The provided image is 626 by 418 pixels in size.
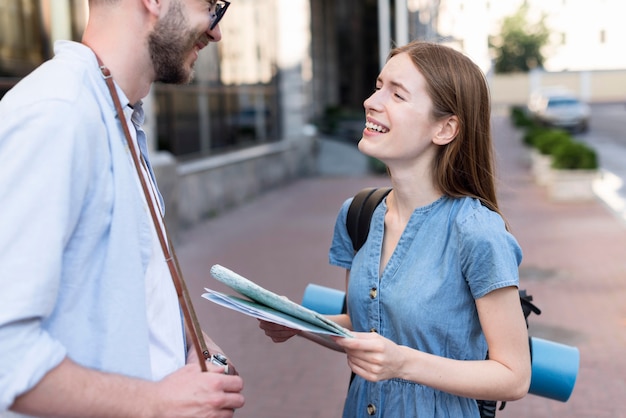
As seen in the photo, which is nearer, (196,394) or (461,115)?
(196,394)

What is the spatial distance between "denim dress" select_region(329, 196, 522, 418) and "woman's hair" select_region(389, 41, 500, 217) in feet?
0.22

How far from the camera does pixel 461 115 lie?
83.0 inches

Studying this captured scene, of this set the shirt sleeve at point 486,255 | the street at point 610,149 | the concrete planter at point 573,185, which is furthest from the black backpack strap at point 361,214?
the concrete planter at point 573,185

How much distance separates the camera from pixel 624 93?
63.8 m

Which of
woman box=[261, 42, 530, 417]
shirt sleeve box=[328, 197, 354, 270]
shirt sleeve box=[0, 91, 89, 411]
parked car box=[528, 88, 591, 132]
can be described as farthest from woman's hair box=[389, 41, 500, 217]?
parked car box=[528, 88, 591, 132]

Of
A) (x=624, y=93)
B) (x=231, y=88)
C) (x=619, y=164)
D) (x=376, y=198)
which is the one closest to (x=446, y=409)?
(x=376, y=198)

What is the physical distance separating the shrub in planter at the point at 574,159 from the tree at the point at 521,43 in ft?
170

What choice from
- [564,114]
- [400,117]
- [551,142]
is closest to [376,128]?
[400,117]

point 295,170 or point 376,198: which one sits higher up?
point 376,198

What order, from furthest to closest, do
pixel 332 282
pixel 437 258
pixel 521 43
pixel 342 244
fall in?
pixel 521 43
pixel 332 282
pixel 342 244
pixel 437 258

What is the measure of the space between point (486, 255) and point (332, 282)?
20.4ft

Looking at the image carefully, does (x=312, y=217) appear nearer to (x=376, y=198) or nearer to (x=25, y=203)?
(x=376, y=198)

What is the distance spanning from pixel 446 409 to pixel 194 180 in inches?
406

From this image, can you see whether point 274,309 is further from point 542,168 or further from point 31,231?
point 542,168
